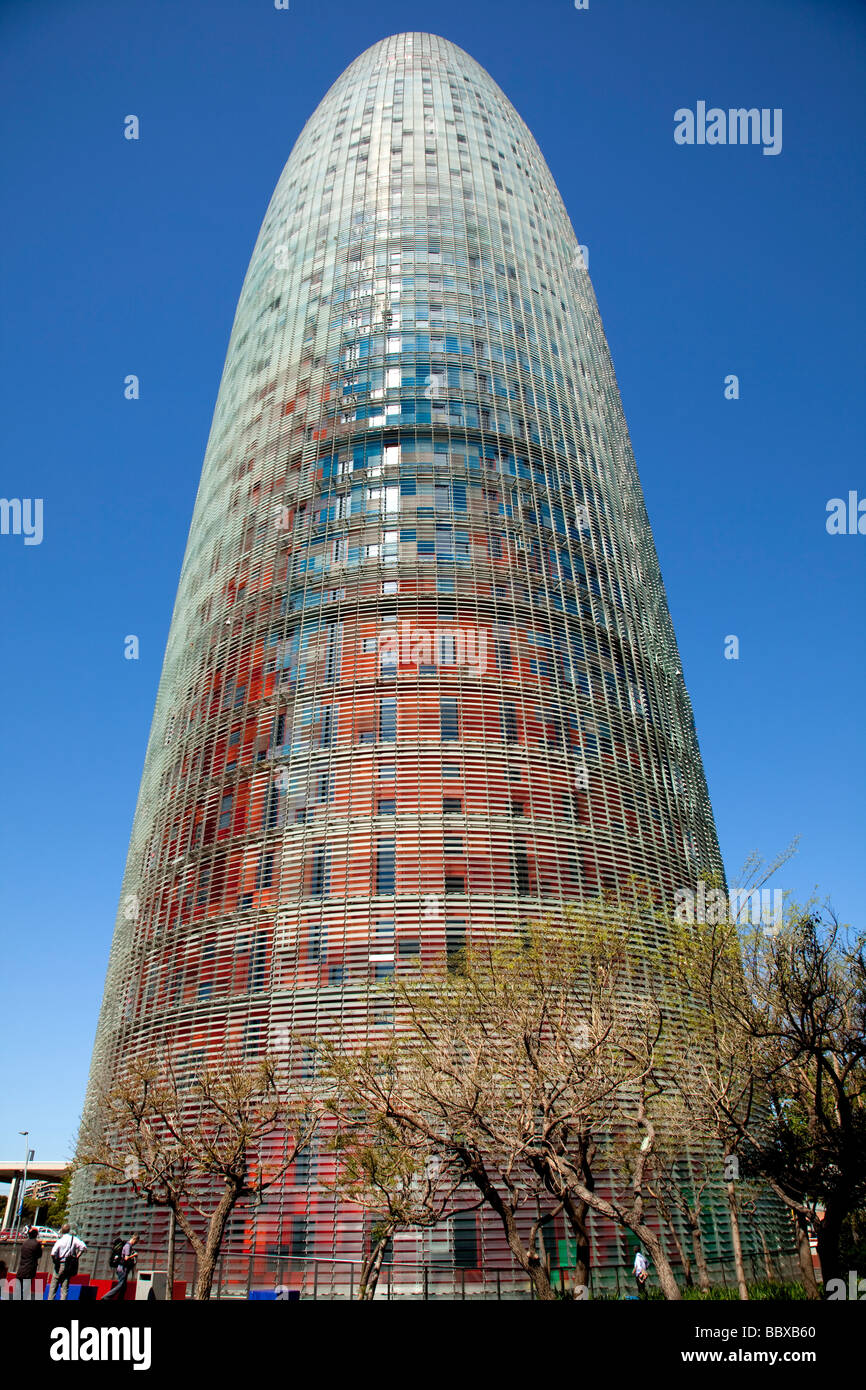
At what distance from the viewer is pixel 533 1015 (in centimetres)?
2578

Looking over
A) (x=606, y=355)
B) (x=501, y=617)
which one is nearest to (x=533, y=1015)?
(x=501, y=617)

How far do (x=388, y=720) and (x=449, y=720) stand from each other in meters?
3.50

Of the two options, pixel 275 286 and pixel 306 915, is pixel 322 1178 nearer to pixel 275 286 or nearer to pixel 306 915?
pixel 306 915

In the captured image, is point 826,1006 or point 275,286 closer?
point 826,1006

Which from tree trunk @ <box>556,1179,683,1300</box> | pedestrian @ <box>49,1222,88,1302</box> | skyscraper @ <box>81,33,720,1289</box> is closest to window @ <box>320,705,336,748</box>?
skyscraper @ <box>81,33,720,1289</box>

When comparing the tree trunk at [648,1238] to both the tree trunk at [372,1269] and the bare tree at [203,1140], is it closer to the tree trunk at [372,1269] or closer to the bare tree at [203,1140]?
the tree trunk at [372,1269]

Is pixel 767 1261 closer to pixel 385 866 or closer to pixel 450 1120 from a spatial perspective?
pixel 385 866

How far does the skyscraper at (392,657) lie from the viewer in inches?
1767

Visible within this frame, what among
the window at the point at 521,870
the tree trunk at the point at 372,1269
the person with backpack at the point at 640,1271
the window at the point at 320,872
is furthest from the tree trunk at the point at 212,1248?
the window at the point at 521,870

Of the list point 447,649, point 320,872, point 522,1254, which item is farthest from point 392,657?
point 522,1254

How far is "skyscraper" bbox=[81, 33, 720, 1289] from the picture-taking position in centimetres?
4488

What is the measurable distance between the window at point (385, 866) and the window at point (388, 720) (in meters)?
6.21

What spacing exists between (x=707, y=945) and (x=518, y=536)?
118ft

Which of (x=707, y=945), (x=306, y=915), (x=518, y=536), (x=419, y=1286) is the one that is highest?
(x=518, y=536)
